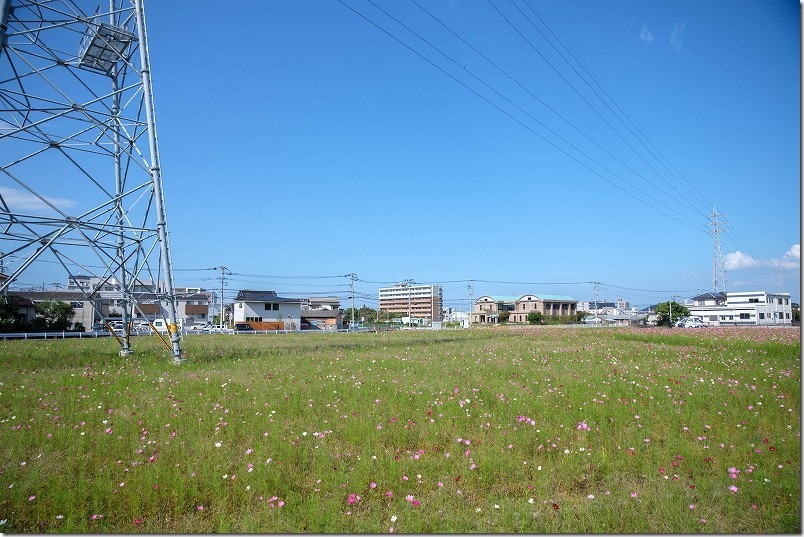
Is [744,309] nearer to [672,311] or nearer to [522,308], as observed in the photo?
[672,311]

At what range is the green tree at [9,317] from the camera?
33781 mm

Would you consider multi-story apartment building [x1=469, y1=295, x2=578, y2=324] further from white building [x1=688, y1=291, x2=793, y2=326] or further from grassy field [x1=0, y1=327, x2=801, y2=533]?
grassy field [x1=0, y1=327, x2=801, y2=533]

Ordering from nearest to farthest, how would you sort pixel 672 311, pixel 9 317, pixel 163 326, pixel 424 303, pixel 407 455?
pixel 407 455
pixel 9 317
pixel 163 326
pixel 672 311
pixel 424 303

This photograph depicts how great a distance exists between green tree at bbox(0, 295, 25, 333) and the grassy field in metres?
33.1

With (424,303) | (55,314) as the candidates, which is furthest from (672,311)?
(424,303)

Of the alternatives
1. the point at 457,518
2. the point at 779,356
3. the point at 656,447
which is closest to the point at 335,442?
the point at 457,518

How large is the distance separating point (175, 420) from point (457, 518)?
470 centimetres

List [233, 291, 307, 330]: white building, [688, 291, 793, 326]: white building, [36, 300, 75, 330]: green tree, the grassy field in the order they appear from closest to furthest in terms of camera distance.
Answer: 1. the grassy field
2. [36, 300, 75, 330]: green tree
3. [688, 291, 793, 326]: white building
4. [233, 291, 307, 330]: white building

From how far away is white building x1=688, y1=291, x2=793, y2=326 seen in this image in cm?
4856

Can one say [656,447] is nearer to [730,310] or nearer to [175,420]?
[175,420]

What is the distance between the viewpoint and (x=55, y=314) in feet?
139

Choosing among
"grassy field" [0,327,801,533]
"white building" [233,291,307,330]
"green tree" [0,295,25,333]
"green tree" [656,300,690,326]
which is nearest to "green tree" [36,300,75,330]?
"green tree" [0,295,25,333]

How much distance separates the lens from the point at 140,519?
3.87 metres

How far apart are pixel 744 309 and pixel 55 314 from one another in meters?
82.4
